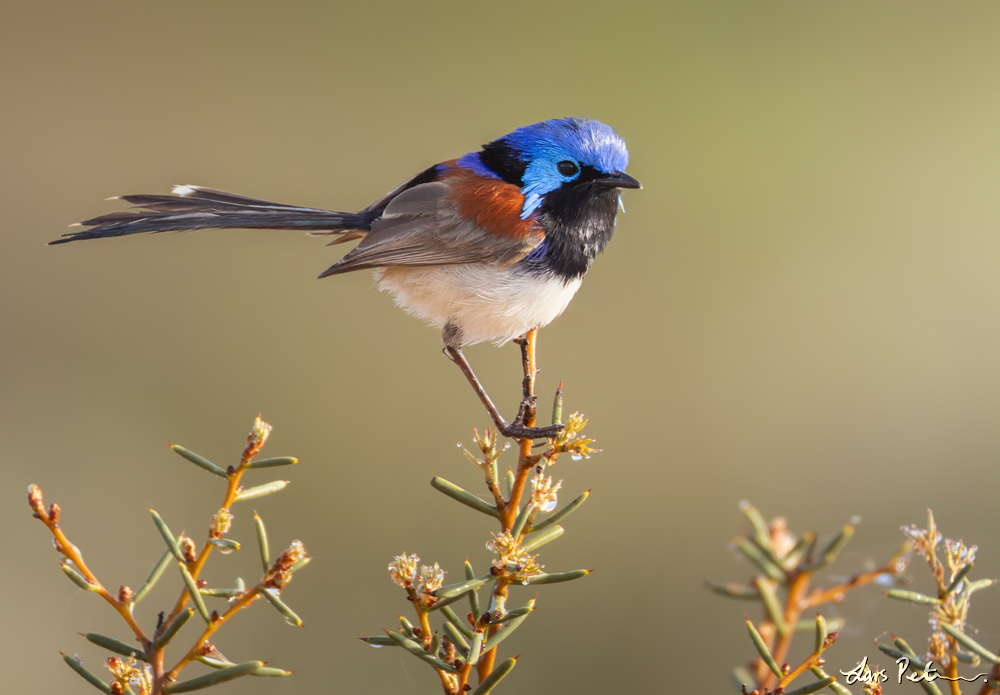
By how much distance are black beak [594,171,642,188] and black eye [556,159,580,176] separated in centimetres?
7

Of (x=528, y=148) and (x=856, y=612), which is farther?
(x=528, y=148)

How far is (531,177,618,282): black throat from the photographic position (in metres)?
2.50

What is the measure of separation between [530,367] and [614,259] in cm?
341

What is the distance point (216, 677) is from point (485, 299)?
1573mm

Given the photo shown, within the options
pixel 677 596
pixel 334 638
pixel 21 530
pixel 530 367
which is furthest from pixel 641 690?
pixel 21 530

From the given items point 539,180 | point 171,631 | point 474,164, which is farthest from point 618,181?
point 171,631

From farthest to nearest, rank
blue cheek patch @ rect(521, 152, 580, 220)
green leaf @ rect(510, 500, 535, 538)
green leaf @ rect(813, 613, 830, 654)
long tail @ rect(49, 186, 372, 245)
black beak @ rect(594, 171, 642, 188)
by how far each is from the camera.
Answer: blue cheek patch @ rect(521, 152, 580, 220)
black beak @ rect(594, 171, 642, 188)
long tail @ rect(49, 186, 372, 245)
green leaf @ rect(510, 500, 535, 538)
green leaf @ rect(813, 613, 830, 654)

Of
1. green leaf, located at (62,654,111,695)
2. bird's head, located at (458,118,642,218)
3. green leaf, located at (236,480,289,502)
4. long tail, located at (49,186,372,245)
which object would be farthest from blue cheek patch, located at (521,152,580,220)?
green leaf, located at (62,654,111,695)

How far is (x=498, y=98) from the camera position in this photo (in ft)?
18.7

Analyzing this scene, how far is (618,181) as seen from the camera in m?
2.36

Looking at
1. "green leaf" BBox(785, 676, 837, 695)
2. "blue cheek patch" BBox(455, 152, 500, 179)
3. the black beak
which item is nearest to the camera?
"green leaf" BBox(785, 676, 837, 695)

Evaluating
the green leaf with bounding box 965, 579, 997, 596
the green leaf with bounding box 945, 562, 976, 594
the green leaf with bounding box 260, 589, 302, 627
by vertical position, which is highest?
the green leaf with bounding box 945, 562, 976, 594

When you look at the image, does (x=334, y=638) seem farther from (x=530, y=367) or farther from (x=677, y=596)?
(x=530, y=367)

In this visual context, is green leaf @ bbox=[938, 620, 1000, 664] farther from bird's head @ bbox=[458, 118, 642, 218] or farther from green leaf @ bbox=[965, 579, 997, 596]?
bird's head @ bbox=[458, 118, 642, 218]
